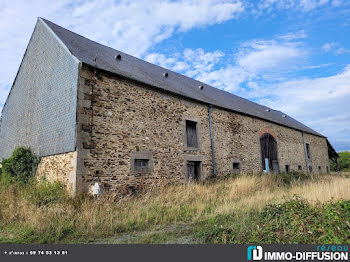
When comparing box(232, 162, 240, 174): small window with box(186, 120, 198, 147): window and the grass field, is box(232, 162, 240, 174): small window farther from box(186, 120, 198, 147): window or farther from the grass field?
the grass field

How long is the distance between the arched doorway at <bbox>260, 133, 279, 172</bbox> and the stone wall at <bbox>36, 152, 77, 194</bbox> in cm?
1209

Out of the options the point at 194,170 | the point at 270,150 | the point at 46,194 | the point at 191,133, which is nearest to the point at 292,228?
the point at 46,194

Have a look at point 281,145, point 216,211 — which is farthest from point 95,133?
point 281,145

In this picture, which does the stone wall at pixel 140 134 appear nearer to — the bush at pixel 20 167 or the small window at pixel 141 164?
the small window at pixel 141 164

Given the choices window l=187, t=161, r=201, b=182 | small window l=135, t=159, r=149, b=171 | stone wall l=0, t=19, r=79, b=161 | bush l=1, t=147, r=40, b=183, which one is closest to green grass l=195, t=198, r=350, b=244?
small window l=135, t=159, r=149, b=171

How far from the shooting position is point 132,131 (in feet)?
30.3

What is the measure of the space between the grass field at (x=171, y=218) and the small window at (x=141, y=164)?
1105 mm

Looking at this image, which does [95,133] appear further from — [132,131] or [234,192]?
[234,192]

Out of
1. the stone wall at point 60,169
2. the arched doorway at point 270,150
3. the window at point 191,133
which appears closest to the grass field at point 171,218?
the stone wall at point 60,169

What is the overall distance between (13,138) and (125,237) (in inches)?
380

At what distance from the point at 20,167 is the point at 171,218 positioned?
679 centimetres

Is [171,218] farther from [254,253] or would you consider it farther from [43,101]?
[43,101]

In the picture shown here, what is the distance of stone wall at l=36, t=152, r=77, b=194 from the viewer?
25.0ft

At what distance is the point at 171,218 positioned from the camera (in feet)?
20.1
